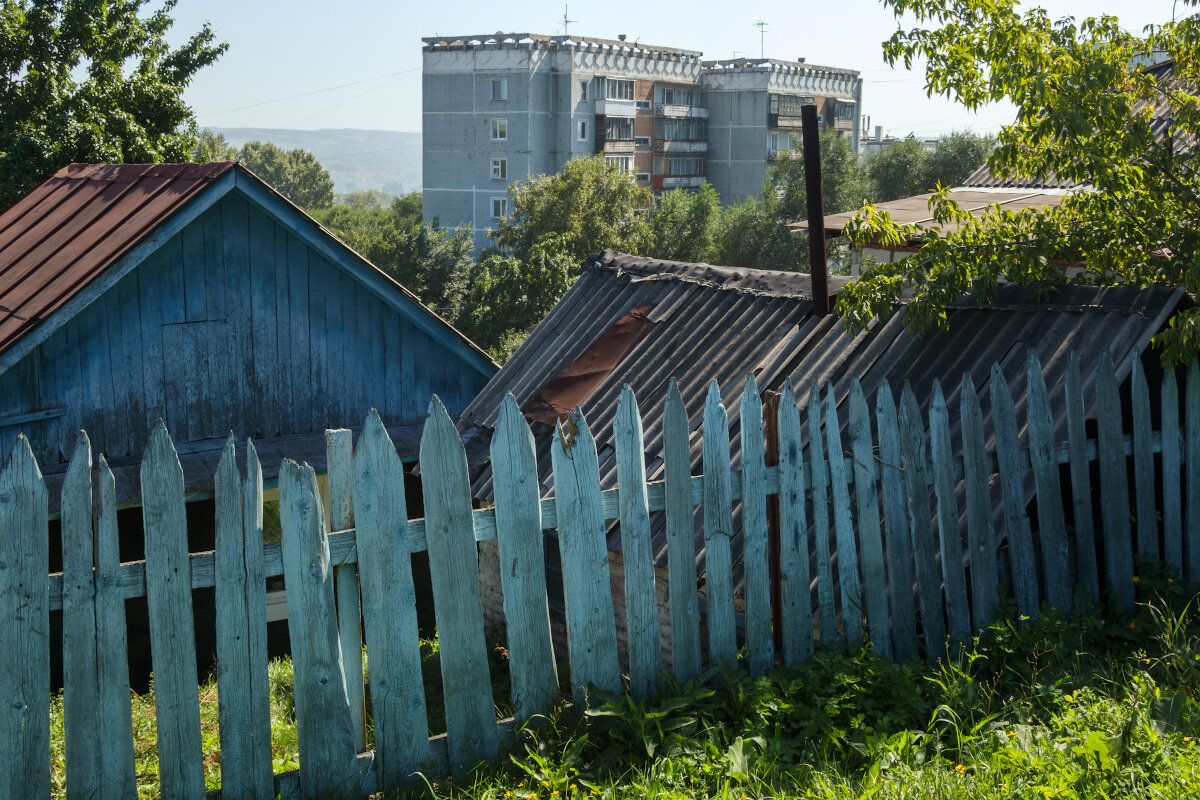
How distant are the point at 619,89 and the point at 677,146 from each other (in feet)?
20.3

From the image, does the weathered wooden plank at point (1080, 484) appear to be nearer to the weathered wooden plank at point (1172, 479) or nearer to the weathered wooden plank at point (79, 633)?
the weathered wooden plank at point (1172, 479)

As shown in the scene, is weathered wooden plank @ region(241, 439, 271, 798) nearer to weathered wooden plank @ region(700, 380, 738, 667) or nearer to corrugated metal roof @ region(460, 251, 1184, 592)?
weathered wooden plank @ region(700, 380, 738, 667)

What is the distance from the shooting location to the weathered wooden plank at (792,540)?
4582 mm

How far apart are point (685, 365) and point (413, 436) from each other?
2911 mm

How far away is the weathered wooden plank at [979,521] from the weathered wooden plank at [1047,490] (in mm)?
290

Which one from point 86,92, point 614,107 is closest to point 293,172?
point 614,107

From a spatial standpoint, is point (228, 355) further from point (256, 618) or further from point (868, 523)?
point (868, 523)

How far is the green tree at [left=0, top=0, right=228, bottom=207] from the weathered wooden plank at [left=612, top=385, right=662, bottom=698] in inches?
638

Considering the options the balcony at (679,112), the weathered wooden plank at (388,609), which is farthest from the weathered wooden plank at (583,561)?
the balcony at (679,112)

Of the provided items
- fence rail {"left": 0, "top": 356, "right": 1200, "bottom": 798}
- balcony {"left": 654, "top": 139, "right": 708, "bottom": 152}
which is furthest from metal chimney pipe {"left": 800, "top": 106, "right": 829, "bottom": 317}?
balcony {"left": 654, "top": 139, "right": 708, "bottom": 152}

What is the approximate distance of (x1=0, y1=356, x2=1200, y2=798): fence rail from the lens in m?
3.44

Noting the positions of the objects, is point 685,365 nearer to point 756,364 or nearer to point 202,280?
point 756,364

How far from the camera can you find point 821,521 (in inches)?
182

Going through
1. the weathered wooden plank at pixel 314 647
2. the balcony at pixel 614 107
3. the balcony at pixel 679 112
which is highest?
the balcony at pixel 679 112
